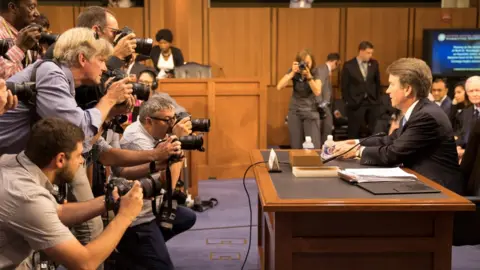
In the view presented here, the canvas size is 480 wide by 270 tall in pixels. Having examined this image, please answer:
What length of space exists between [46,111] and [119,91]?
354mm

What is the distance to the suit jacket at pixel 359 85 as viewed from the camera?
796 centimetres

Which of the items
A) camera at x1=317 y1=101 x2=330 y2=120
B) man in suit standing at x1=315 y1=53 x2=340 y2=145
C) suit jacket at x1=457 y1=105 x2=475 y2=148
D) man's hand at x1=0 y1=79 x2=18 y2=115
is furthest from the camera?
man in suit standing at x1=315 y1=53 x2=340 y2=145

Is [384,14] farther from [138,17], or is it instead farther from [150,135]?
[150,135]

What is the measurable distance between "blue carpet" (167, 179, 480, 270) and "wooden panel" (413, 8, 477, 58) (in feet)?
15.1

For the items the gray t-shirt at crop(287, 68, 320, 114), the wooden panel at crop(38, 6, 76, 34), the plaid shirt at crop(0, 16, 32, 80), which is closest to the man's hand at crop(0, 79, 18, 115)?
A: the plaid shirt at crop(0, 16, 32, 80)

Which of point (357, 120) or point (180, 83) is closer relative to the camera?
point (180, 83)

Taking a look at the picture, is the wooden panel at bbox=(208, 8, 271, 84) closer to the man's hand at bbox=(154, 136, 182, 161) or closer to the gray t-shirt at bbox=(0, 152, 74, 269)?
the man's hand at bbox=(154, 136, 182, 161)

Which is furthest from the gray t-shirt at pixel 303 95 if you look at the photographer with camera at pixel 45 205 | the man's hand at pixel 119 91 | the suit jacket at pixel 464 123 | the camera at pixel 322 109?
→ the photographer with camera at pixel 45 205

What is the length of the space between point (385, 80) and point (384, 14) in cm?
95

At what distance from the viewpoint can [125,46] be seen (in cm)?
297

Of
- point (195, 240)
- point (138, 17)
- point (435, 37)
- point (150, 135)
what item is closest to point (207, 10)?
point (138, 17)

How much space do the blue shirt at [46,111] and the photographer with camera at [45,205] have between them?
12.7 inches

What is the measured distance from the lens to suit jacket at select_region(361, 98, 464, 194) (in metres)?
2.94

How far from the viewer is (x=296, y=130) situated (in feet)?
23.0
